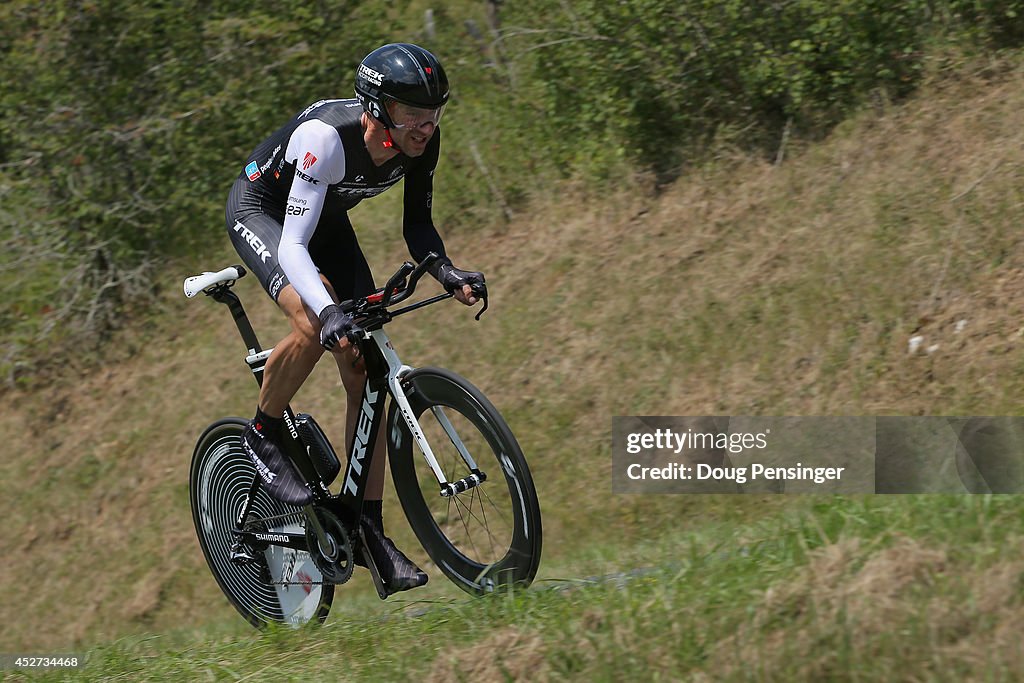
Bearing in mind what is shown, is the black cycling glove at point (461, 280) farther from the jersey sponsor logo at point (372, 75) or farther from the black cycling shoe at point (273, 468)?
the black cycling shoe at point (273, 468)

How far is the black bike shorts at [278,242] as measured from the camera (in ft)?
16.5

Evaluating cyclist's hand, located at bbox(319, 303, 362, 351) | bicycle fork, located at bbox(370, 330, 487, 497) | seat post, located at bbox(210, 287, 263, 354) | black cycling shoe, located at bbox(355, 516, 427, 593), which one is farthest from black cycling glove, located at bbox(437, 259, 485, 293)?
seat post, located at bbox(210, 287, 263, 354)

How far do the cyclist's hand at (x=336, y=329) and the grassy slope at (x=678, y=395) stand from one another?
1.13 meters

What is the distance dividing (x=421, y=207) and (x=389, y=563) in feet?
5.25

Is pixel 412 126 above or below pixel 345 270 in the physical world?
above

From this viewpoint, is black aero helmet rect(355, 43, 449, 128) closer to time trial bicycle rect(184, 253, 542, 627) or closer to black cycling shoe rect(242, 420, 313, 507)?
time trial bicycle rect(184, 253, 542, 627)

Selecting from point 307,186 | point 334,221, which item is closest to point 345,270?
point 334,221

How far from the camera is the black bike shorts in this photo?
5.03 meters

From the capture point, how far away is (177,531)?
9828 millimetres

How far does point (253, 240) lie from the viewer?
5.06 metres

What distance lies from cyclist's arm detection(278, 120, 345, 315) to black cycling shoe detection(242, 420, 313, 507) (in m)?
0.94

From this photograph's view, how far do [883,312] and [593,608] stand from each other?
4.19 metres

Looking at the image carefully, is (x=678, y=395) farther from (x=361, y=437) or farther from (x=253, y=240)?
(x=253, y=240)

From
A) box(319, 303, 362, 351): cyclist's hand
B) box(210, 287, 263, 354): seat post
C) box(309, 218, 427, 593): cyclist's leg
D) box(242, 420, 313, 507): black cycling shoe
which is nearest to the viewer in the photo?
box(319, 303, 362, 351): cyclist's hand
